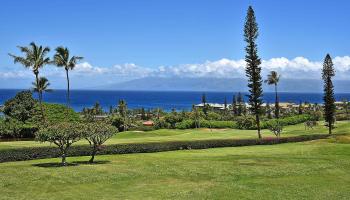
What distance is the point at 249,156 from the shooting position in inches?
1838

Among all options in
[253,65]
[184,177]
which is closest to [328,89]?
[253,65]

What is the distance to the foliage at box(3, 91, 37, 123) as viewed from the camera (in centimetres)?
7344

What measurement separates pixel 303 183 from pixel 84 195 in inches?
630

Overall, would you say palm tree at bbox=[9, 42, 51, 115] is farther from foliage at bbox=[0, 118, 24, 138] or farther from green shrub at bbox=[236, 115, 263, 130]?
green shrub at bbox=[236, 115, 263, 130]

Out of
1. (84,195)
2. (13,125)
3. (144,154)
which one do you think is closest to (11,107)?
(13,125)

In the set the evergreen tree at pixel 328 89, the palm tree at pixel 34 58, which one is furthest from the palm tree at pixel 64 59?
the evergreen tree at pixel 328 89

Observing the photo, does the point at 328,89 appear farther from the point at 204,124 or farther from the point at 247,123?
the point at 204,124

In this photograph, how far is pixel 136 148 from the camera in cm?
5066

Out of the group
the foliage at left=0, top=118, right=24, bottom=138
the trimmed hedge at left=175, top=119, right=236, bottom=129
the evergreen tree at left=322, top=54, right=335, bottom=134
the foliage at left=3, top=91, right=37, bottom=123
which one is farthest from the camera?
the trimmed hedge at left=175, top=119, right=236, bottom=129

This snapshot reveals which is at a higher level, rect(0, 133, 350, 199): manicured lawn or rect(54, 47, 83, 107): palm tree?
rect(54, 47, 83, 107): palm tree

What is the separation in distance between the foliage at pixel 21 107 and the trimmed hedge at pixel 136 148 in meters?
29.6

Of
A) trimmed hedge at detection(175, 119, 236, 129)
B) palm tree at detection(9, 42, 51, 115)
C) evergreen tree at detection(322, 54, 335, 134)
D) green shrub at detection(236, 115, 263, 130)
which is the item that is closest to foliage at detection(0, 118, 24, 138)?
palm tree at detection(9, 42, 51, 115)

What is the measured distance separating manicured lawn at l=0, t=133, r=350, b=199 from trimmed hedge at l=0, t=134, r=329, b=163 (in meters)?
1.68

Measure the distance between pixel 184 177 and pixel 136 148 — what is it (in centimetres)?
1550
